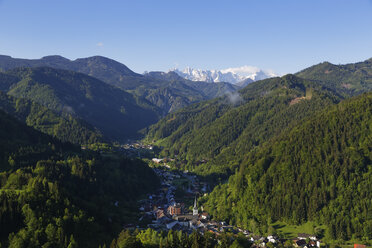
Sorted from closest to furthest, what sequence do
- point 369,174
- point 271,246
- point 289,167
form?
1. point 271,246
2. point 369,174
3. point 289,167

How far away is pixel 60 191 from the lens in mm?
106250

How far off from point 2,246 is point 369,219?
13284cm

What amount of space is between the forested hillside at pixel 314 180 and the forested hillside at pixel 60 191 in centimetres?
4689

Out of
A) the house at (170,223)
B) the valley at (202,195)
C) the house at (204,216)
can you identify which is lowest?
the house at (204,216)

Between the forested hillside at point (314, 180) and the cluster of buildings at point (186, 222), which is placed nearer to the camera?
the cluster of buildings at point (186, 222)

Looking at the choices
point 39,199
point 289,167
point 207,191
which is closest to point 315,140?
point 289,167

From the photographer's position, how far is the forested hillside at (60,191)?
291 feet

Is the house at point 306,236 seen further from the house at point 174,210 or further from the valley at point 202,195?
the house at point 174,210

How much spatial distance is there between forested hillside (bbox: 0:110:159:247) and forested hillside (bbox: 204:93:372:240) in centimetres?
4689

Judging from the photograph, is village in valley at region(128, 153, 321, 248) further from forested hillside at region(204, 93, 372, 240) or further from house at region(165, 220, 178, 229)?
forested hillside at region(204, 93, 372, 240)

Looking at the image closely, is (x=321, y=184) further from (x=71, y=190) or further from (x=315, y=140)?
(x=71, y=190)

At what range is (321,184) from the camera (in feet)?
470

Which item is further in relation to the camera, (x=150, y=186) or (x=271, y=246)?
(x=150, y=186)

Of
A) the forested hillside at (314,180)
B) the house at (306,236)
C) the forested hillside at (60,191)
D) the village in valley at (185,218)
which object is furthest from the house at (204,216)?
the house at (306,236)
